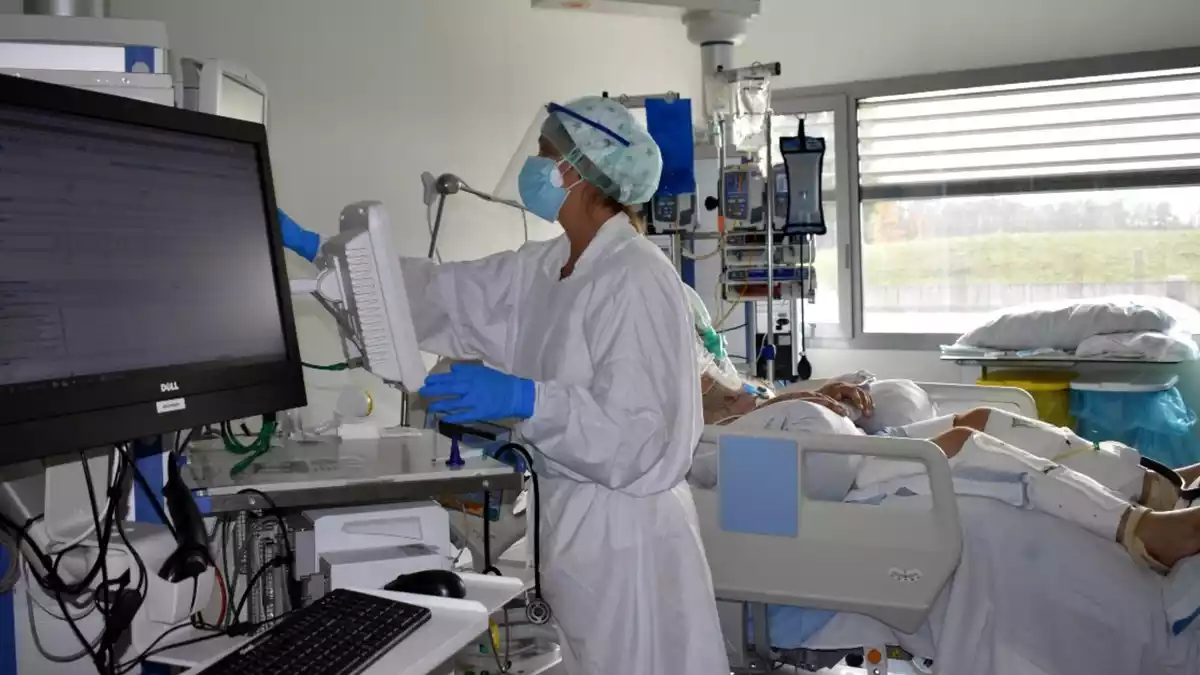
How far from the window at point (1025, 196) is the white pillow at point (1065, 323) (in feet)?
1.03

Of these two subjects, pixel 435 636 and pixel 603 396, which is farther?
pixel 603 396

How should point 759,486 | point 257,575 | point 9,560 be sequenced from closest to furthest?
point 9,560 → point 257,575 → point 759,486

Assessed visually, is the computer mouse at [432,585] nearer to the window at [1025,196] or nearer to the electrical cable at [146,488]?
the electrical cable at [146,488]

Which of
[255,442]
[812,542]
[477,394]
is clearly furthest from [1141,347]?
[255,442]

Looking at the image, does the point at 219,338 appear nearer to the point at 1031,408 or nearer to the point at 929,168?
the point at 1031,408

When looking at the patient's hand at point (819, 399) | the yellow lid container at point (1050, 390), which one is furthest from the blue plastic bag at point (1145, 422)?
the patient's hand at point (819, 399)

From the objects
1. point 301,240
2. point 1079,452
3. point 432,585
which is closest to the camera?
point 432,585

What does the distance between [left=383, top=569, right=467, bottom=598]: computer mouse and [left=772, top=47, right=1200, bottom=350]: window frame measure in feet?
12.8

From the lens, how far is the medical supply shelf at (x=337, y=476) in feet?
4.24

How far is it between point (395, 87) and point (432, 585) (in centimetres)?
227

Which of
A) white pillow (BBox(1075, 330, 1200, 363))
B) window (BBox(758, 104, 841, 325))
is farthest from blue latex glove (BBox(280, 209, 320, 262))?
window (BBox(758, 104, 841, 325))

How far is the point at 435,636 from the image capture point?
112cm

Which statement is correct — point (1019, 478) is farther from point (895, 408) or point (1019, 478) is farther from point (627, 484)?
point (627, 484)

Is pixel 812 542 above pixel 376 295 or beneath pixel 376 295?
beneath
